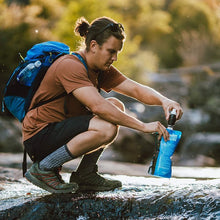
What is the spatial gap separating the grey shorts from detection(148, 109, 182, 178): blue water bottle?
23.6 inches

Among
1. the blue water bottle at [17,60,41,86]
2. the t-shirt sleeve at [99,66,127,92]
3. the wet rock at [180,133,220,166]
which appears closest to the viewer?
the blue water bottle at [17,60,41,86]

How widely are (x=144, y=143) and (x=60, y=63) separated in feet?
28.5

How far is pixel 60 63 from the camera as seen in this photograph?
3.34 m

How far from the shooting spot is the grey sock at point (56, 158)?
11.0 ft

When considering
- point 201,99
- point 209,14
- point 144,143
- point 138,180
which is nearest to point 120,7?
point 209,14

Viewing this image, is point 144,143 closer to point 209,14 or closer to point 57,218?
point 57,218

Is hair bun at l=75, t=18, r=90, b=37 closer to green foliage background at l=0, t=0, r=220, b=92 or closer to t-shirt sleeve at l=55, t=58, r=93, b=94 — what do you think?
t-shirt sleeve at l=55, t=58, r=93, b=94

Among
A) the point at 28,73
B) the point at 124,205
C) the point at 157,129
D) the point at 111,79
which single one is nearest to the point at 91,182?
the point at 124,205

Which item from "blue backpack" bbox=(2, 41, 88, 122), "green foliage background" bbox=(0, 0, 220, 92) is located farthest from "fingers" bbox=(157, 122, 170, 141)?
"green foliage background" bbox=(0, 0, 220, 92)

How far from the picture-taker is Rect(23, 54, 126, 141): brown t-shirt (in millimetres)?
3268

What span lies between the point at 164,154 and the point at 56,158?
850 mm

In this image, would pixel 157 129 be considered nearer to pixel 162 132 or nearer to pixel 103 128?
pixel 162 132

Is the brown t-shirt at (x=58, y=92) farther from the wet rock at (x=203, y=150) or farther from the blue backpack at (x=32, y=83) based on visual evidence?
the wet rock at (x=203, y=150)

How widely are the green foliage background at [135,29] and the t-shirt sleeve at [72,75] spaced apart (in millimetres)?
7121
